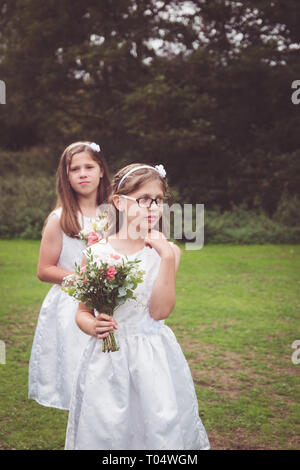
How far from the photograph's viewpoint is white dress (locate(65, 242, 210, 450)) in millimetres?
2275

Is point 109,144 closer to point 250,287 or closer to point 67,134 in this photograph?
point 67,134

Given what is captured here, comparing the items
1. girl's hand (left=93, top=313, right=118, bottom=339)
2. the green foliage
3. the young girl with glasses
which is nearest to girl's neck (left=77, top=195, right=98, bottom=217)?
the young girl with glasses

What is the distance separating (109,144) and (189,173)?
3410 mm

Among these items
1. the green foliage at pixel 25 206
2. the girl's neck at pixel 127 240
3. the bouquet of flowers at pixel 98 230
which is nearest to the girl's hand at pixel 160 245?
the girl's neck at pixel 127 240

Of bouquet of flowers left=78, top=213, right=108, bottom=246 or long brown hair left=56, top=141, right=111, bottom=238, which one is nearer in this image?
bouquet of flowers left=78, top=213, right=108, bottom=246

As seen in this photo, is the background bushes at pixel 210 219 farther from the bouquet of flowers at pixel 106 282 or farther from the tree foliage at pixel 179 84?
the bouquet of flowers at pixel 106 282

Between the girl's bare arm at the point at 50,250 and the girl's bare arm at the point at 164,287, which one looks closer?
the girl's bare arm at the point at 164,287

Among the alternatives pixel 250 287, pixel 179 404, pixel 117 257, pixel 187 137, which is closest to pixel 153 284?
pixel 117 257

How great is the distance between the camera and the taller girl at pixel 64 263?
125 inches

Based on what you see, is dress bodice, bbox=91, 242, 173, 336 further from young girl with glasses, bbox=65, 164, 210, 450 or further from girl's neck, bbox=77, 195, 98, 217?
girl's neck, bbox=77, 195, 98, 217

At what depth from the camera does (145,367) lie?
7.61ft

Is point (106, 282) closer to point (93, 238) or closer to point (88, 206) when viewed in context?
point (93, 238)

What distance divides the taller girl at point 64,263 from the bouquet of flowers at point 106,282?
951 millimetres
